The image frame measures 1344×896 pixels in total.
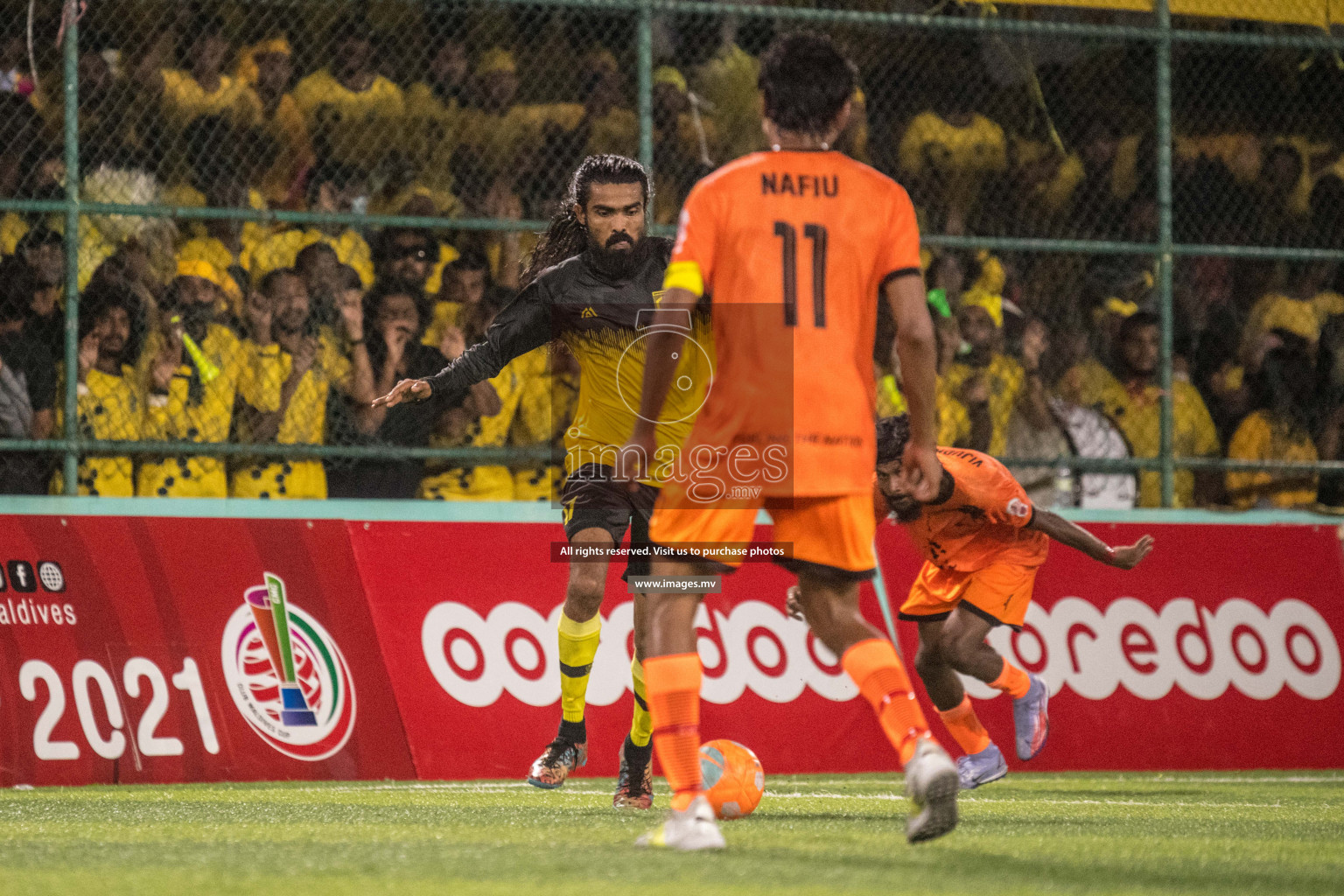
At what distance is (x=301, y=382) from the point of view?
30.3ft

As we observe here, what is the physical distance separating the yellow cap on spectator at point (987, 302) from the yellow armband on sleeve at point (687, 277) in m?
6.23

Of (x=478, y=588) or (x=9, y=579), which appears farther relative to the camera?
(x=478, y=588)

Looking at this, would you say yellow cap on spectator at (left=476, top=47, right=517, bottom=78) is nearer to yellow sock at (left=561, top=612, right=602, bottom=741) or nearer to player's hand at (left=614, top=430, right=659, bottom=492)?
yellow sock at (left=561, top=612, right=602, bottom=741)

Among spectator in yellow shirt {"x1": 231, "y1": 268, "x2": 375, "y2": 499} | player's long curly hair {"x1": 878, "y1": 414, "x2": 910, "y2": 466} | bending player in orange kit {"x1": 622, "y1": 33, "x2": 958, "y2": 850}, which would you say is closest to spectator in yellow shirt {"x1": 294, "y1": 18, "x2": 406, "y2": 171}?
spectator in yellow shirt {"x1": 231, "y1": 268, "x2": 375, "y2": 499}

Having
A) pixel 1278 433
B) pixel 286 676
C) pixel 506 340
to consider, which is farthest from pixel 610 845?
pixel 1278 433

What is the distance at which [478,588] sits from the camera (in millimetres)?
8906

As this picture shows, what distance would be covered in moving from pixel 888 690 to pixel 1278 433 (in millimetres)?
6975

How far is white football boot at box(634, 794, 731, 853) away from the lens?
14.6ft

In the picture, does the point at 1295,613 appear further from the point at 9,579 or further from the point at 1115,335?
the point at 9,579

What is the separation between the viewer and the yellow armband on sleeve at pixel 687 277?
4.61m

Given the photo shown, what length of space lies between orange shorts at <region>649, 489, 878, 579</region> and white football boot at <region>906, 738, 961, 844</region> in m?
0.57

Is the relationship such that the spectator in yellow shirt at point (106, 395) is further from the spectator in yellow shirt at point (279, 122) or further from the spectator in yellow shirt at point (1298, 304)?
the spectator in yellow shirt at point (1298, 304)

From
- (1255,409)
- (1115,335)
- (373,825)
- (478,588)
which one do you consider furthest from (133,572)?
(1255,409)

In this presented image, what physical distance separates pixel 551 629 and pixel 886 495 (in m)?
2.23
